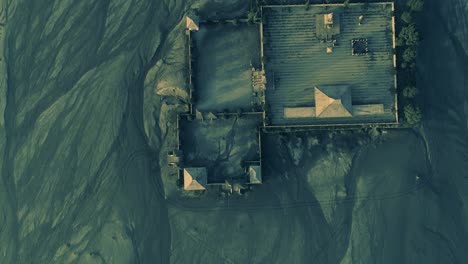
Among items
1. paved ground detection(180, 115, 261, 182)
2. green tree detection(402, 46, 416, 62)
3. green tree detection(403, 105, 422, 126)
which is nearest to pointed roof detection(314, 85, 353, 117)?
green tree detection(403, 105, 422, 126)

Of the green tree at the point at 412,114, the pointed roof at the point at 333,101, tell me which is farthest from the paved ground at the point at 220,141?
the green tree at the point at 412,114

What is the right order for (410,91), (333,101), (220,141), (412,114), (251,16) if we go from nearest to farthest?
(333,101), (412,114), (410,91), (251,16), (220,141)

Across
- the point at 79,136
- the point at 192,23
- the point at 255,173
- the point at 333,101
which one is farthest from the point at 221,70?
the point at 79,136

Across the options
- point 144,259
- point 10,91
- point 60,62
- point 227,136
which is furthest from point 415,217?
point 10,91

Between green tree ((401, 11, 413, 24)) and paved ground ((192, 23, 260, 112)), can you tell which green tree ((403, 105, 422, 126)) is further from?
paved ground ((192, 23, 260, 112))

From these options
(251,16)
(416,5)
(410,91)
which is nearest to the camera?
(410,91)

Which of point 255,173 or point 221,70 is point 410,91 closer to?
point 255,173

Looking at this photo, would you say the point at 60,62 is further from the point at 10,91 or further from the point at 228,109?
the point at 228,109
